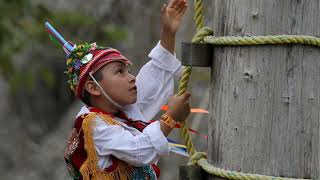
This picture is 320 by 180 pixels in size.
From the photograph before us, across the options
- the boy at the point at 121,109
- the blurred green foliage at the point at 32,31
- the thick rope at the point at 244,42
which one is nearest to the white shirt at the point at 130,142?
the boy at the point at 121,109

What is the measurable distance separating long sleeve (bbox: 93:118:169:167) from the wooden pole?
0.44 m

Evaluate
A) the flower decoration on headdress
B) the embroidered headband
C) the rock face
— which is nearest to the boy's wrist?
the embroidered headband

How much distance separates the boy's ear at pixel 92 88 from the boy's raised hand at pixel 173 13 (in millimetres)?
361

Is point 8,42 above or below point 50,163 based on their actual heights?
above

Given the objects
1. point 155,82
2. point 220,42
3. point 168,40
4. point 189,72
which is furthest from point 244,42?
point 155,82

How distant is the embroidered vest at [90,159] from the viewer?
2805 mm

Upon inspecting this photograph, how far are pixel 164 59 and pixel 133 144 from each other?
482 millimetres

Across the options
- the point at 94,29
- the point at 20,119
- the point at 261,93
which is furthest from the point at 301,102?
the point at 20,119

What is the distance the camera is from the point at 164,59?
3.07 metres

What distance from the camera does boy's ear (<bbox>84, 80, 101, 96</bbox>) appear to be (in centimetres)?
Answer: 297

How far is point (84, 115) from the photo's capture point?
9.43 feet

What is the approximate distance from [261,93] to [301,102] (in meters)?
0.12

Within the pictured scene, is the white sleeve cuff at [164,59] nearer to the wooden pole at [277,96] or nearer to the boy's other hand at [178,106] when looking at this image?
the boy's other hand at [178,106]

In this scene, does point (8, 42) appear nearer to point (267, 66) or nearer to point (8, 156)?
point (8, 156)
